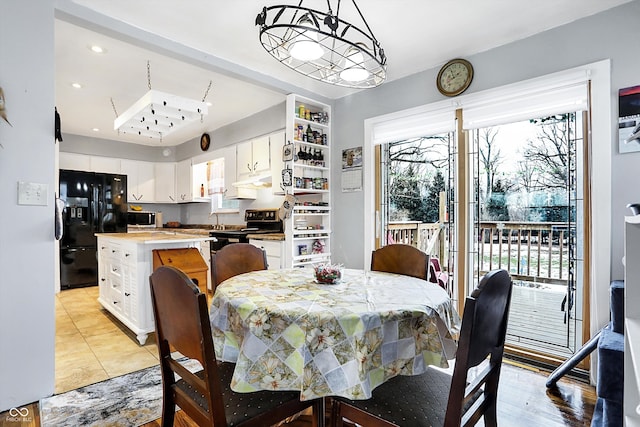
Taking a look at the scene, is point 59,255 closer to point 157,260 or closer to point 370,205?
point 157,260

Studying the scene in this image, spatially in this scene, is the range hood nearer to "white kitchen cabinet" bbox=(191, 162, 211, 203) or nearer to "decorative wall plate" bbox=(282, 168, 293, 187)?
"decorative wall plate" bbox=(282, 168, 293, 187)

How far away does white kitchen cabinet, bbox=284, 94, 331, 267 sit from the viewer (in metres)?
3.55

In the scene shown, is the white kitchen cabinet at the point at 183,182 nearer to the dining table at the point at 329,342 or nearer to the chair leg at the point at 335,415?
the dining table at the point at 329,342

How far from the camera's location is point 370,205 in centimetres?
353

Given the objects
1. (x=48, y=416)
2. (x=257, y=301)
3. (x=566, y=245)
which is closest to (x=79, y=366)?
(x=48, y=416)

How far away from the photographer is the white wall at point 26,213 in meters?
1.84

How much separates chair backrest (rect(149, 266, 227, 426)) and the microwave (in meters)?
5.61

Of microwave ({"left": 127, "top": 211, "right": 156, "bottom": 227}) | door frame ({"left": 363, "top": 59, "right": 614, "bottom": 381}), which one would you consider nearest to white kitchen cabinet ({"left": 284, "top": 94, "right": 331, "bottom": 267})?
door frame ({"left": 363, "top": 59, "right": 614, "bottom": 381})

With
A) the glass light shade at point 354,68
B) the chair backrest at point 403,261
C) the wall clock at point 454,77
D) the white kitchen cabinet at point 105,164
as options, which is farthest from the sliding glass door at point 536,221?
the white kitchen cabinet at point 105,164

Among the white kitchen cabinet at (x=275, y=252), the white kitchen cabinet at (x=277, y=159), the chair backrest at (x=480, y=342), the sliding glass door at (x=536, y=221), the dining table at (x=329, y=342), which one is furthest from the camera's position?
the white kitchen cabinet at (x=277, y=159)

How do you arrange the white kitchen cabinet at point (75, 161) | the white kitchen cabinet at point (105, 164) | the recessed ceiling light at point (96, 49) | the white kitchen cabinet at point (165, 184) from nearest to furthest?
the recessed ceiling light at point (96, 49) → the white kitchen cabinet at point (75, 161) → the white kitchen cabinet at point (105, 164) → the white kitchen cabinet at point (165, 184)

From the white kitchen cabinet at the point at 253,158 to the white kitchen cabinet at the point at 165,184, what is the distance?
2.24 meters

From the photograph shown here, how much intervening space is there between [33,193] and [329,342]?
1954 millimetres

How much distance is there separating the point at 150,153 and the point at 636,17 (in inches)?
267
